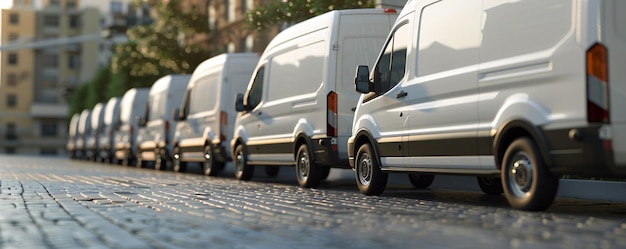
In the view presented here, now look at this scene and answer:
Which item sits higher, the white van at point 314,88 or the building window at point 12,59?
the building window at point 12,59

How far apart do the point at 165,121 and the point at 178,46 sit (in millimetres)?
15002

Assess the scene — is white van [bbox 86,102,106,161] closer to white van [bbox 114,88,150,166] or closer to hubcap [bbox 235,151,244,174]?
white van [bbox 114,88,150,166]

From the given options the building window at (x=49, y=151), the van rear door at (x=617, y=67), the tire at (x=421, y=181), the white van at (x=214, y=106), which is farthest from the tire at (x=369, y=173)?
the building window at (x=49, y=151)

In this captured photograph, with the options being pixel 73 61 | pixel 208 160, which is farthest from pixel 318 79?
pixel 73 61

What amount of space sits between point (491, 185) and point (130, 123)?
1882cm

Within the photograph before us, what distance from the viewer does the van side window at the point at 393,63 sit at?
36.1 feet

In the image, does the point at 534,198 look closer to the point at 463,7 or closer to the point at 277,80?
the point at 463,7

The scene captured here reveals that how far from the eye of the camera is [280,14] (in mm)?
21234

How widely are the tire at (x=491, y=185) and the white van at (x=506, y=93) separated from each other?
1.60 metres

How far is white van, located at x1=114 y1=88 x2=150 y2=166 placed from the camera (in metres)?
29.3

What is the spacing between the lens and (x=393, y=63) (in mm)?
11336

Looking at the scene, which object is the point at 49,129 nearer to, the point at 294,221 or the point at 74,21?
the point at 74,21

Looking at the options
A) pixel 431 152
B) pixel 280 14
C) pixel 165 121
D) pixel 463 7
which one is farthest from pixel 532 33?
pixel 165 121

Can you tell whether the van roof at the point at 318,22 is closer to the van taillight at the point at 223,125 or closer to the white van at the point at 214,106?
the white van at the point at 214,106
